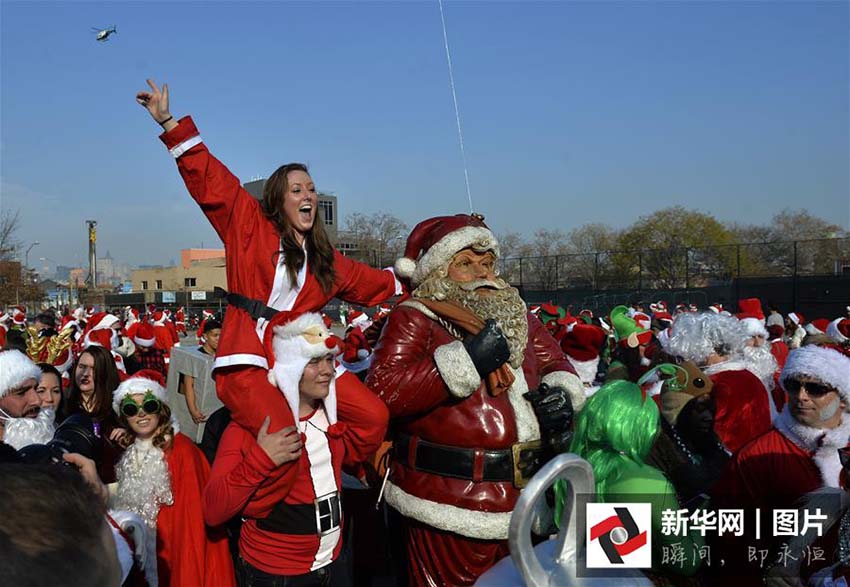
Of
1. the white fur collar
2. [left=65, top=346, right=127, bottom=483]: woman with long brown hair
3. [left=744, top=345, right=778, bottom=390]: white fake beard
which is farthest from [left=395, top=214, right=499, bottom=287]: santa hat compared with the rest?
[left=744, top=345, right=778, bottom=390]: white fake beard

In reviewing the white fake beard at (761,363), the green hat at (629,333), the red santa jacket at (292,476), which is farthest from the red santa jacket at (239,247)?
the green hat at (629,333)

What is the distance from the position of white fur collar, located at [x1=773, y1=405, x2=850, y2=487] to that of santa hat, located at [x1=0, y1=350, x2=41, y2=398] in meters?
3.41

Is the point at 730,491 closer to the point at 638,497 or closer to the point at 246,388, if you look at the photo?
the point at 638,497

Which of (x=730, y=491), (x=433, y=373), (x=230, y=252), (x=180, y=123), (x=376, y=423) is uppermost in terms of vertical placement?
(x=180, y=123)

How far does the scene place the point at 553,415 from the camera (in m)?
2.97

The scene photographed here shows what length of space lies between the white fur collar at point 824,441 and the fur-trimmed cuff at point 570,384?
0.88 m

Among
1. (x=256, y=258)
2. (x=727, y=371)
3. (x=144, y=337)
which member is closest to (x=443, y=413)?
(x=256, y=258)

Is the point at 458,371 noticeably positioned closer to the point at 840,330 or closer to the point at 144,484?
the point at 144,484

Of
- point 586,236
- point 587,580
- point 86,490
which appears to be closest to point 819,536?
point 587,580

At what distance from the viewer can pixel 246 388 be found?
8.40ft

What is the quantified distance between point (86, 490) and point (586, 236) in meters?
61.8

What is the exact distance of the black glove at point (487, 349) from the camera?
285 centimetres

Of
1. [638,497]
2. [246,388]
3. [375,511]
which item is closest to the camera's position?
[638,497]

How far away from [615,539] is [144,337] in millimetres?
9019
